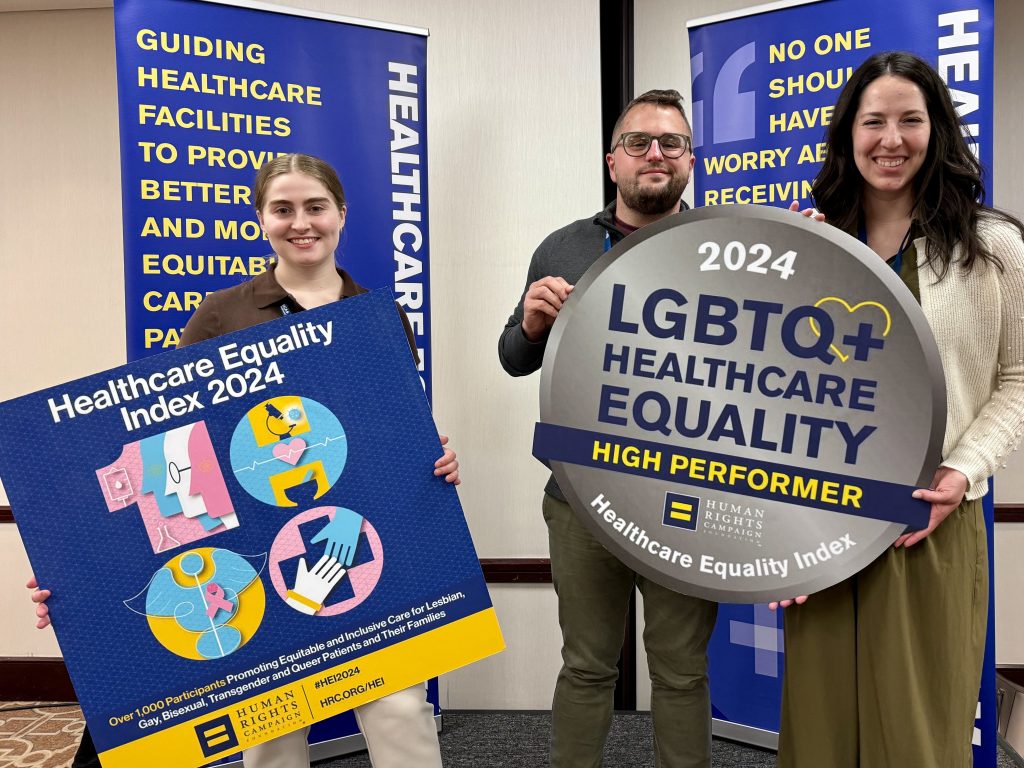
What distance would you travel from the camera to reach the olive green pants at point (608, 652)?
1.62 meters

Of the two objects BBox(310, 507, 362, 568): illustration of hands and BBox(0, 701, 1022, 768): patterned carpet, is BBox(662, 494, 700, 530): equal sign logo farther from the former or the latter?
BBox(0, 701, 1022, 768): patterned carpet

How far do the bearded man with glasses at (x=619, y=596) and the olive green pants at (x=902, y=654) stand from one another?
1.11ft

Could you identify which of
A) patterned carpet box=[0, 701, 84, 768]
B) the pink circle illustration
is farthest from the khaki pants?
patterned carpet box=[0, 701, 84, 768]

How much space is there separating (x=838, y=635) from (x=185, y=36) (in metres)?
2.06

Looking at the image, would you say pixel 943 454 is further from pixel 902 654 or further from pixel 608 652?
pixel 608 652

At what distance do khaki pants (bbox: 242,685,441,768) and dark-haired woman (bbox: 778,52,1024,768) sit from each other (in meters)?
0.66

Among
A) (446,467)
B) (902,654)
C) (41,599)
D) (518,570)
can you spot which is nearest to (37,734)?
(518,570)

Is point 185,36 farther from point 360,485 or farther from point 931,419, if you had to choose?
point 931,419

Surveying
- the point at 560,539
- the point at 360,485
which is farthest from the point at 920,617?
the point at 360,485

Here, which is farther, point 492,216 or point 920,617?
point 492,216

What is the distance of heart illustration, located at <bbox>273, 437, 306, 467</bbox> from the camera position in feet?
4.26

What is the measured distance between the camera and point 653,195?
1.63 m

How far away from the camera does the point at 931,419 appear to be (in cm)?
117

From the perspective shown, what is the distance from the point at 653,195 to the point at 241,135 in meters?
1.18
